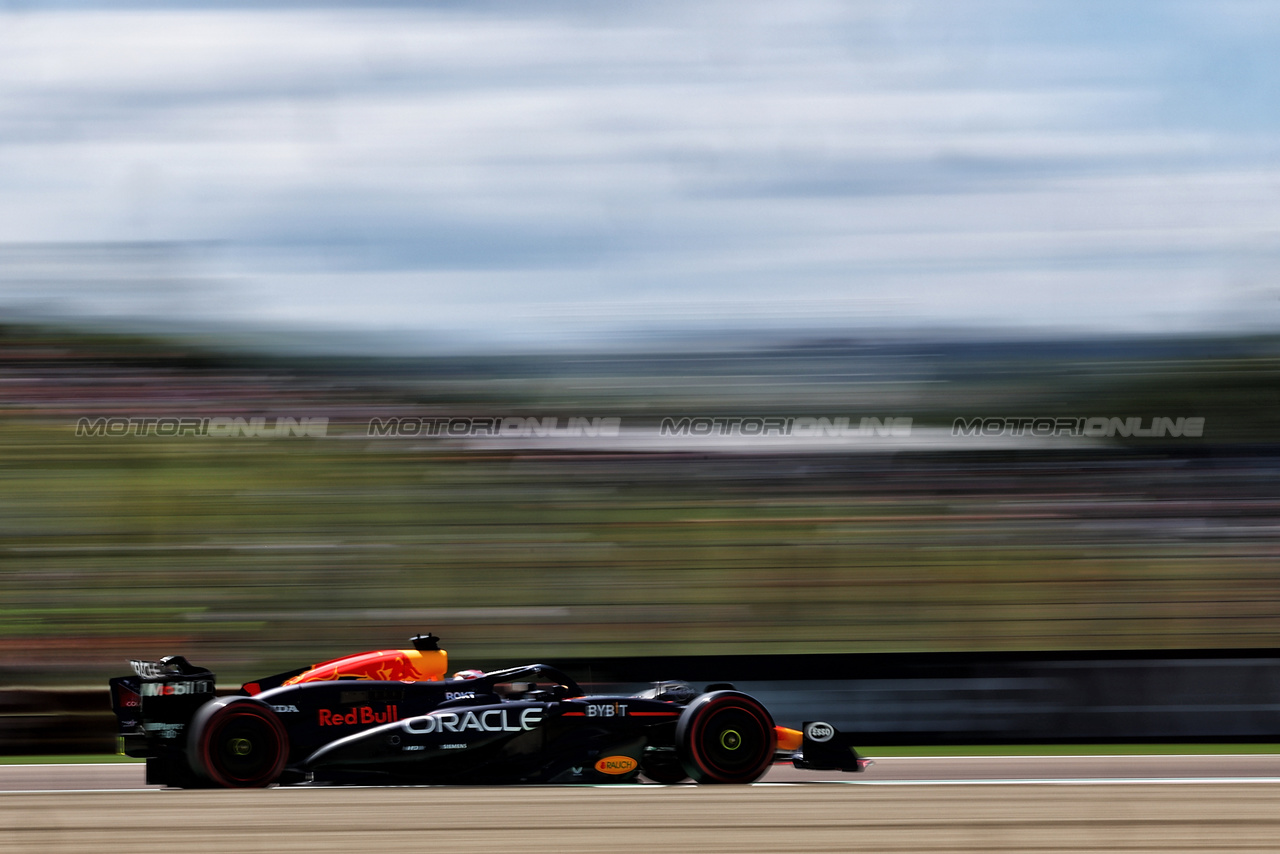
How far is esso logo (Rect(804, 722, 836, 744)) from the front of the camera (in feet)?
17.8

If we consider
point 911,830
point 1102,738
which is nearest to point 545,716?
point 911,830

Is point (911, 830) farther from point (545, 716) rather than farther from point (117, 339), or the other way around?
point (117, 339)

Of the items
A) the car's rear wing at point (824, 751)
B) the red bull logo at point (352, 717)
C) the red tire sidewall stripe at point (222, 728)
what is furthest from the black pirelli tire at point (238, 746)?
the car's rear wing at point (824, 751)

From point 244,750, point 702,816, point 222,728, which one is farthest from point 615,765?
point 222,728

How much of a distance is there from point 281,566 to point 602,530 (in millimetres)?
2619

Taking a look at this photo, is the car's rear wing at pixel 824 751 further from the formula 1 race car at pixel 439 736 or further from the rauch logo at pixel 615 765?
the rauch logo at pixel 615 765

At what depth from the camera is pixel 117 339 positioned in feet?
40.4

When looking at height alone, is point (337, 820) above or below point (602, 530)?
below

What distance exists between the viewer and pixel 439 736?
17.3 feet

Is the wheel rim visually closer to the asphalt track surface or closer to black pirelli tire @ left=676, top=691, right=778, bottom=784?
the asphalt track surface

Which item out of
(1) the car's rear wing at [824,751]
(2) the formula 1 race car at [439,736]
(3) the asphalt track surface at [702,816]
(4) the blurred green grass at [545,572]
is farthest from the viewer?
(4) the blurred green grass at [545,572]

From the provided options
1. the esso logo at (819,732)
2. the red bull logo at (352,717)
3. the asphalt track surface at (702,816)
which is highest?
the red bull logo at (352,717)

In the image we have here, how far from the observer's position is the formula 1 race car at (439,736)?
5254mm

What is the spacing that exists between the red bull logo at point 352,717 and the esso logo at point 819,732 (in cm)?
183
